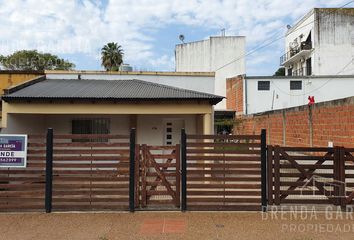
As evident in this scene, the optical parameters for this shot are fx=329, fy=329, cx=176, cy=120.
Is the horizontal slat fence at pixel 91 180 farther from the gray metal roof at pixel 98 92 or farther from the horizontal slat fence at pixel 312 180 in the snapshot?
the gray metal roof at pixel 98 92

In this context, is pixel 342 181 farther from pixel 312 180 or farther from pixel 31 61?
pixel 31 61

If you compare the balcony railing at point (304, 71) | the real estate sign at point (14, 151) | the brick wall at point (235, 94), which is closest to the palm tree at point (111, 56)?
the brick wall at point (235, 94)

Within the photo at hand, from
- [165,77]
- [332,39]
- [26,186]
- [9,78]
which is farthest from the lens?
[332,39]

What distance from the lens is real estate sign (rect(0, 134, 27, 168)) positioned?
7629mm

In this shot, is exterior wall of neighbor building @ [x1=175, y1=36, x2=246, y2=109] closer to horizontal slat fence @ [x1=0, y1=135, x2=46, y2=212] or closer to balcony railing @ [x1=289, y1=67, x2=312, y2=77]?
balcony railing @ [x1=289, y1=67, x2=312, y2=77]

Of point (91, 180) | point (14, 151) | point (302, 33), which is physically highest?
point (302, 33)

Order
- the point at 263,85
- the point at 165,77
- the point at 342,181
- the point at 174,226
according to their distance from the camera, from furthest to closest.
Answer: the point at 263,85
the point at 165,77
the point at 342,181
the point at 174,226

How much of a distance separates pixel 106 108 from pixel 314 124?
7.79 metres

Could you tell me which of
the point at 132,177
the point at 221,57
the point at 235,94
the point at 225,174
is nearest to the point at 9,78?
the point at 132,177

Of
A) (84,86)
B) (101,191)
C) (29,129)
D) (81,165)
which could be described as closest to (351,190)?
(101,191)

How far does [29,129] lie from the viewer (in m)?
12.8

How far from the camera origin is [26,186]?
25.0ft

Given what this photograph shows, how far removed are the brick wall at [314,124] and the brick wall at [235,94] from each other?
923 centimetres

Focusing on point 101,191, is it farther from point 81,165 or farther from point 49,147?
point 49,147
